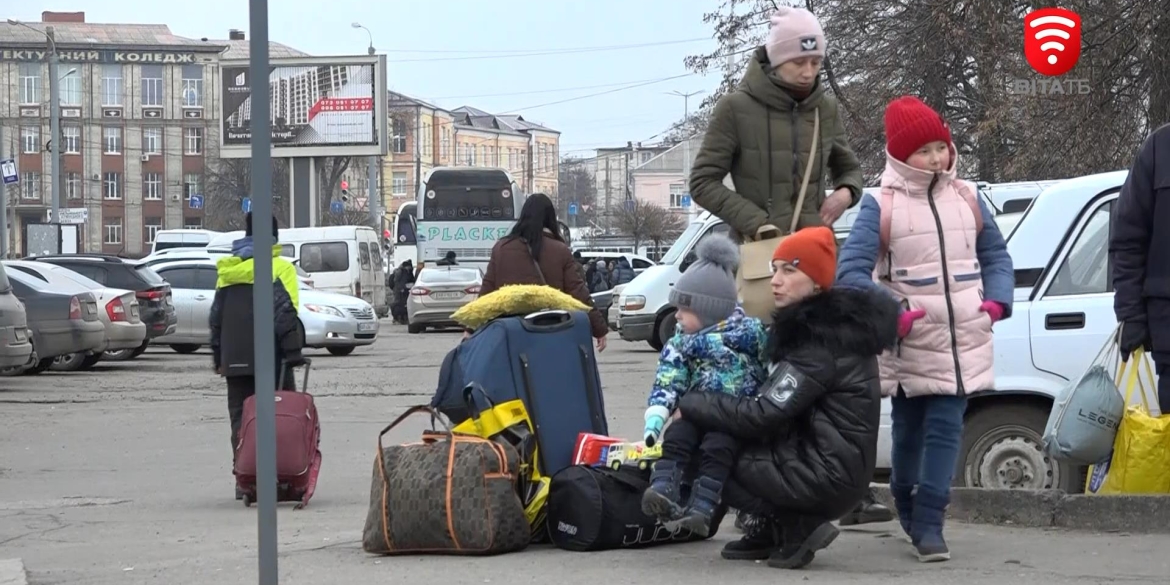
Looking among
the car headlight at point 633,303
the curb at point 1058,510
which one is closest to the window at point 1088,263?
the curb at point 1058,510

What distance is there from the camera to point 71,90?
103 metres

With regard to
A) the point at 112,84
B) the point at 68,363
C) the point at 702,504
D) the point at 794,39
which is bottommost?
the point at 68,363

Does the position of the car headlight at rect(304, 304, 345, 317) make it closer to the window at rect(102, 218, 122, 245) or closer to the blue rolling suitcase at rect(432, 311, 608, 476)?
the blue rolling suitcase at rect(432, 311, 608, 476)

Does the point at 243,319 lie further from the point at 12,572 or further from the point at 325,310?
the point at 325,310

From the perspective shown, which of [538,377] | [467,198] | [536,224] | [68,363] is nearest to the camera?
[538,377]

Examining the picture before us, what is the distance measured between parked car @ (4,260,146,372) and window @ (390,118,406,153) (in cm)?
9445

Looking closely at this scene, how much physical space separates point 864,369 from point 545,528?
1709mm

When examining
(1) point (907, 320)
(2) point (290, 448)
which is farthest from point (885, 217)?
(2) point (290, 448)

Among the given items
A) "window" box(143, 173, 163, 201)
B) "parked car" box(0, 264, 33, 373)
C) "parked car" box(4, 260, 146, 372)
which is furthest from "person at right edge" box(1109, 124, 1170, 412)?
"window" box(143, 173, 163, 201)

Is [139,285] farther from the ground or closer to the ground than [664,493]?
closer to the ground

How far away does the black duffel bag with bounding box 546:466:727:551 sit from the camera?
22.5ft

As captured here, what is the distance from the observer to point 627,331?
2453 centimetres

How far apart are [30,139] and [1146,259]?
10310 cm

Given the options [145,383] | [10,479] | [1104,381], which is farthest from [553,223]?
[145,383]
